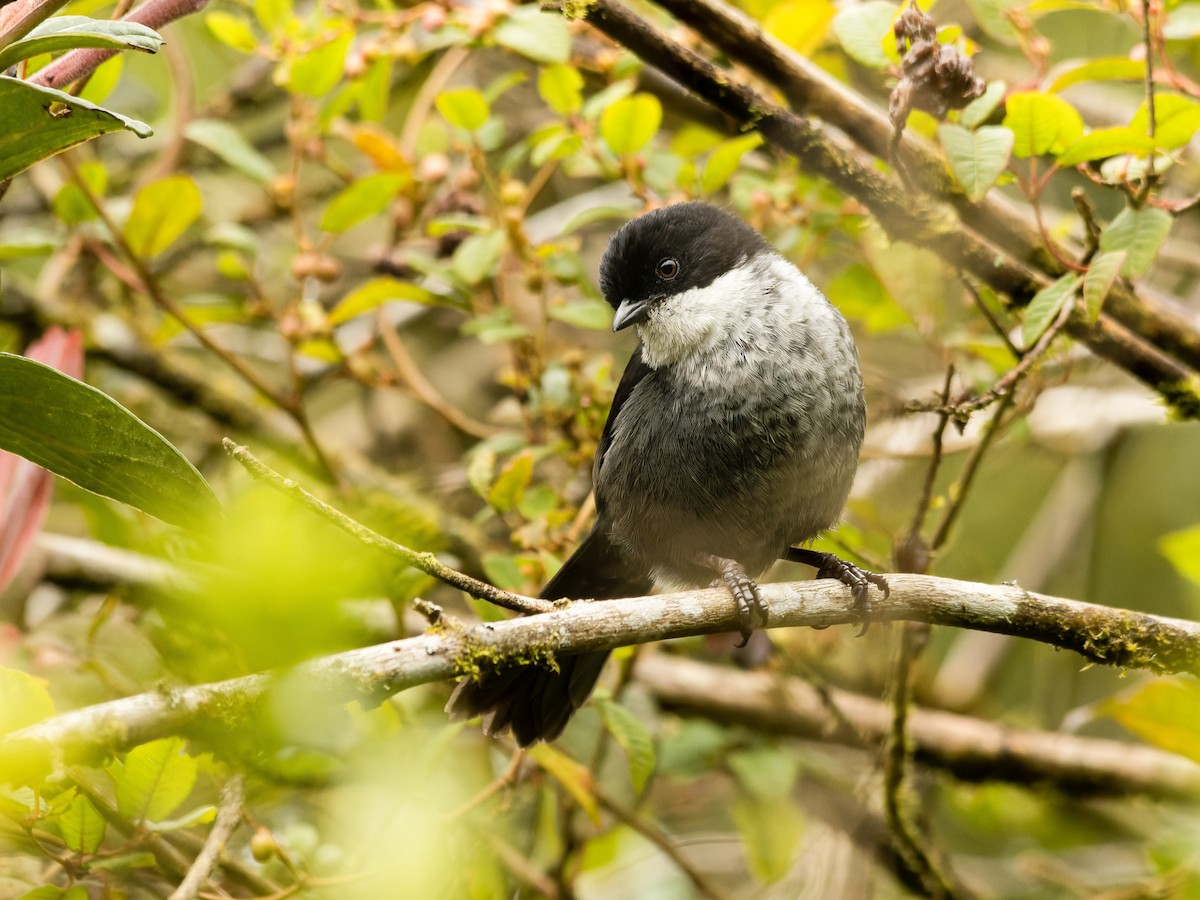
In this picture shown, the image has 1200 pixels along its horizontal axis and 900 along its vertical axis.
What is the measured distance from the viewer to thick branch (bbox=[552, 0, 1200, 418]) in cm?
273

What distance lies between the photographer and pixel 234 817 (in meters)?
2.10

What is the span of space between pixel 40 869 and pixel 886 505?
3.52 meters

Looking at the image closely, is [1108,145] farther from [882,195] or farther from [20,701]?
[20,701]

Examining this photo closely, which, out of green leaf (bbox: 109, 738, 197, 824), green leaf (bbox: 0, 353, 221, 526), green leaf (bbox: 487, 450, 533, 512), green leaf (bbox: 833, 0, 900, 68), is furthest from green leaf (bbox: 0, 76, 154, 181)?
green leaf (bbox: 833, 0, 900, 68)

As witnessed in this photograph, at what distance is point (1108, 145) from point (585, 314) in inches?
62.4

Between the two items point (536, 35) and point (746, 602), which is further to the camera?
point (536, 35)

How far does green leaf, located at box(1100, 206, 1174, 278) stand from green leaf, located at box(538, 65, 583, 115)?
5.12 ft

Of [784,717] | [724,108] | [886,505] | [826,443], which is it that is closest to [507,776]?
[826,443]

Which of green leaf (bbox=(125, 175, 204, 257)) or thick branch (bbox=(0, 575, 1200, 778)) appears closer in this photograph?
thick branch (bbox=(0, 575, 1200, 778))

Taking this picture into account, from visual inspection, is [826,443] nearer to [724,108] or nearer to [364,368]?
[724,108]

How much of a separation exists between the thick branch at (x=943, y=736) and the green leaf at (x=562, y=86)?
2092 mm

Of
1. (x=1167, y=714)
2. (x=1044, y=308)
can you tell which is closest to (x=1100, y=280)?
(x=1044, y=308)

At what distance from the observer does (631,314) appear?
343 centimetres

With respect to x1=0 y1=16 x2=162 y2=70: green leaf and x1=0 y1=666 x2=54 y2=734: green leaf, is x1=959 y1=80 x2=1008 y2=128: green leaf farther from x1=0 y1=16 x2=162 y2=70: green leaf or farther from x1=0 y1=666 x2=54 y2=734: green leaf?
x1=0 y1=666 x2=54 y2=734: green leaf
